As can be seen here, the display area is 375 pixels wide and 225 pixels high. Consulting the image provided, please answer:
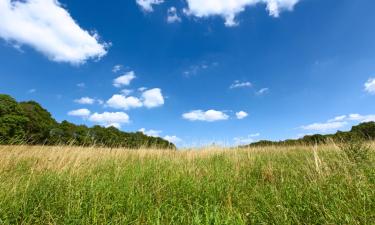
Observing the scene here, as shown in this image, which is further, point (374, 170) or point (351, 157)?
point (351, 157)

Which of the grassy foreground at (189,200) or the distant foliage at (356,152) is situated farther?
the distant foliage at (356,152)

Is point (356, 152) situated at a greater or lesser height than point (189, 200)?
greater

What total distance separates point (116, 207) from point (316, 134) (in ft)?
85.9

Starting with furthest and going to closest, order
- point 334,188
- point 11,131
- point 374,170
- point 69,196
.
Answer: point 11,131 → point 374,170 → point 334,188 → point 69,196

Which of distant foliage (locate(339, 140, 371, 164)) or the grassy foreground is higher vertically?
distant foliage (locate(339, 140, 371, 164))

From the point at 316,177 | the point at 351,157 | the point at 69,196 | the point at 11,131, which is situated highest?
the point at 11,131

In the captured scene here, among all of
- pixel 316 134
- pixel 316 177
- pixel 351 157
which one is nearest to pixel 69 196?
pixel 316 177

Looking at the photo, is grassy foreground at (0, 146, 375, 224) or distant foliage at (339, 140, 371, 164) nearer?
grassy foreground at (0, 146, 375, 224)

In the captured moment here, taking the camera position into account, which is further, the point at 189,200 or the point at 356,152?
the point at 356,152

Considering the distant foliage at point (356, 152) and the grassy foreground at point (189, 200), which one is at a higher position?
the distant foliage at point (356, 152)

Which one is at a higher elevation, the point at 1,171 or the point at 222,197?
the point at 1,171

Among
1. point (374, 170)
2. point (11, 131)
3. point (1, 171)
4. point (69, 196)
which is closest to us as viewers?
point (69, 196)

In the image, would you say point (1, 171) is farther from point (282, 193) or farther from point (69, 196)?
point (282, 193)

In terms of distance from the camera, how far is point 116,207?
3318 mm
